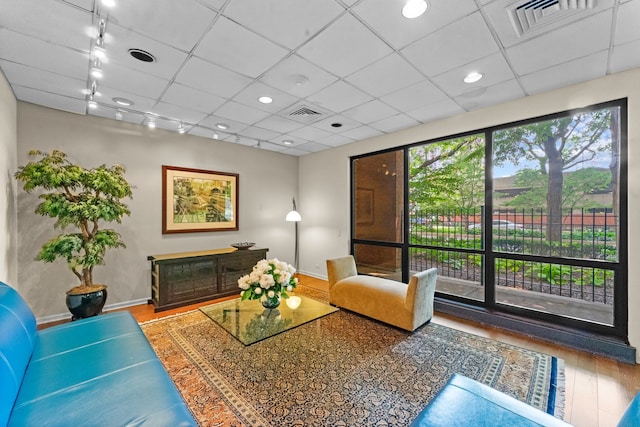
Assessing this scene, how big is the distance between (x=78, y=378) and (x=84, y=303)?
2.00 metres

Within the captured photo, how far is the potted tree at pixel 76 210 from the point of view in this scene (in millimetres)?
2742

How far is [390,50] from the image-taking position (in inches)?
87.6

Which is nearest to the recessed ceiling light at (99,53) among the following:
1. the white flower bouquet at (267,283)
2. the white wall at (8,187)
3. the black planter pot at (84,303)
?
the white wall at (8,187)

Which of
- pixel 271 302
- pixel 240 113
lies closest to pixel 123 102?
pixel 240 113

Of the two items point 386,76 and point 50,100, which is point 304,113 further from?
point 50,100

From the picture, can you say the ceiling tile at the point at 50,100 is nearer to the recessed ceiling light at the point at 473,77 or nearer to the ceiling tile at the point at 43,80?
the ceiling tile at the point at 43,80

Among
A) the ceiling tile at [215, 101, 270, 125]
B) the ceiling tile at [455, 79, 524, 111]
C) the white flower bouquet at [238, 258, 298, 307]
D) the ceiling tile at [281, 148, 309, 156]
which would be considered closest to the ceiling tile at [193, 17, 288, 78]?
the ceiling tile at [215, 101, 270, 125]

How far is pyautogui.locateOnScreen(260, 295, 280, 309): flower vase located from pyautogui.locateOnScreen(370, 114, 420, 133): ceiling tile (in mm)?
2840

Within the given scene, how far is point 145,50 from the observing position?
86.1 inches

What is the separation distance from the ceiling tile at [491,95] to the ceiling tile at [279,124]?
220 cm

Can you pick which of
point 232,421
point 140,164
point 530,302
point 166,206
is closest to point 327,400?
point 232,421

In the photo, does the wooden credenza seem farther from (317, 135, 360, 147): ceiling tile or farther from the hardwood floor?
the hardwood floor

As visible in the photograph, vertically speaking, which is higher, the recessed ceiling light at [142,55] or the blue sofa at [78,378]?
the recessed ceiling light at [142,55]

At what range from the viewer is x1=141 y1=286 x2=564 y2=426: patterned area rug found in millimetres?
1835
